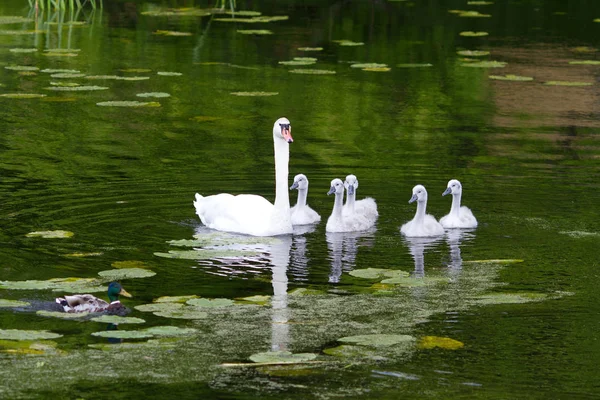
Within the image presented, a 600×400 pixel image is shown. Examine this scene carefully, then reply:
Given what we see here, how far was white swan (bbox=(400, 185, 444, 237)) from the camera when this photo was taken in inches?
425

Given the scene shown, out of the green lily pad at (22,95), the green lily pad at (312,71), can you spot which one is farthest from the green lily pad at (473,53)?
the green lily pad at (22,95)

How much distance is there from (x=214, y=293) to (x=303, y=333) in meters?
1.04

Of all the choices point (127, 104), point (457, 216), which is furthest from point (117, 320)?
point (127, 104)

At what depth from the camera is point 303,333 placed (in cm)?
793

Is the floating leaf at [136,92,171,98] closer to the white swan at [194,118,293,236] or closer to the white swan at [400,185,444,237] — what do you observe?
the white swan at [194,118,293,236]

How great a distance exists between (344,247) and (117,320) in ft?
9.37

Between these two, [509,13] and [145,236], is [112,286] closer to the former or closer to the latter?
[145,236]

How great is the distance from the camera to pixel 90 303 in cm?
818

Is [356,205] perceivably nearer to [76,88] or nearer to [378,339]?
[378,339]

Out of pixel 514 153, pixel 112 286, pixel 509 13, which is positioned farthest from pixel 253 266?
pixel 509 13

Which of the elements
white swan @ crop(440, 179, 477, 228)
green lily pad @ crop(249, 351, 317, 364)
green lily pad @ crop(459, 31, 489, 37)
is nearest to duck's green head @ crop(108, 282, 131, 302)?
green lily pad @ crop(249, 351, 317, 364)

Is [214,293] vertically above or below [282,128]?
below

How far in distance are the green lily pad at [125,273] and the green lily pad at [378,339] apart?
1873 mm

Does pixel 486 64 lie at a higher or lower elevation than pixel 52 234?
higher
